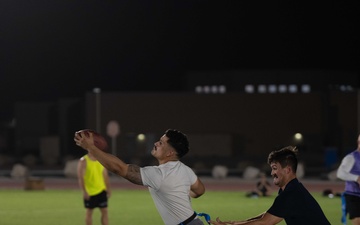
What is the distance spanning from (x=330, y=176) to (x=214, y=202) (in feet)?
45.0

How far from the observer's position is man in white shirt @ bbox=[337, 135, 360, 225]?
52.1 ft

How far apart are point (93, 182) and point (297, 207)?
9.46m

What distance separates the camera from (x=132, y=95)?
234ft

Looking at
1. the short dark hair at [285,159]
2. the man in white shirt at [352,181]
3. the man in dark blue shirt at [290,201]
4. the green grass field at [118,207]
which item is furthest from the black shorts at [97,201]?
the short dark hair at [285,159]

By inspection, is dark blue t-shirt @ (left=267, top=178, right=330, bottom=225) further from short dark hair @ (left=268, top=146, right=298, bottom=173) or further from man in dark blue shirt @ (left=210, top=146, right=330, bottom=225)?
short dark hair @ (left=268, top=146, right=298, bottom=173)

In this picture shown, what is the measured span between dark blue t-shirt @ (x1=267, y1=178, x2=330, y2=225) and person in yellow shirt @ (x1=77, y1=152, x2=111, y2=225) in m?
9.19

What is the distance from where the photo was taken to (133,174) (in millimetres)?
9508

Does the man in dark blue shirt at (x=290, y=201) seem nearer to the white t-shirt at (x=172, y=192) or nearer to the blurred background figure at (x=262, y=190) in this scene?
the white t-shirt at (x=172, y=192)

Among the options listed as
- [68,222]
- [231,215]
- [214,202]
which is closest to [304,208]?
[68,222]

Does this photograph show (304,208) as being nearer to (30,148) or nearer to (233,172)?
(233,172)

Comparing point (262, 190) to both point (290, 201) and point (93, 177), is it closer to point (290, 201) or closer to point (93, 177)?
point (93, 177)

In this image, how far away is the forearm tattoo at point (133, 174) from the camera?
9.44 metres

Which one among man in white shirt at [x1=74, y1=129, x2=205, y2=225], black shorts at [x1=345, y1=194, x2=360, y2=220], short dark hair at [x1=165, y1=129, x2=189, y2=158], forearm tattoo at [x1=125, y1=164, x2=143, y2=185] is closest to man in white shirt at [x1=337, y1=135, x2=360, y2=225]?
black shorts at [x1=345, y1=194, x2=360, y2=220]

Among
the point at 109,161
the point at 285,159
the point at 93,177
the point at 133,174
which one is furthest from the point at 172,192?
the point at 93,177
